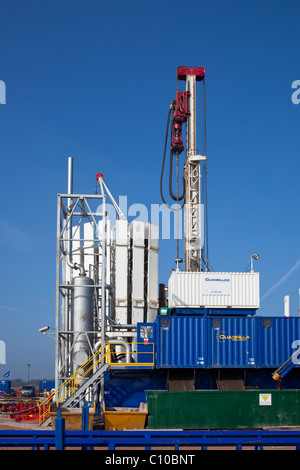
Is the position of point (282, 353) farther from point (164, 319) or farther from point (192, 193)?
point (192, 193)

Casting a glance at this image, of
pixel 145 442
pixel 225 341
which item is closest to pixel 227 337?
pixel 225 341

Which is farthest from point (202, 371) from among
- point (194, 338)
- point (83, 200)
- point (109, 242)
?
point (109, 242)

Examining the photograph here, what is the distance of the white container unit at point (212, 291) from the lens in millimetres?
27312

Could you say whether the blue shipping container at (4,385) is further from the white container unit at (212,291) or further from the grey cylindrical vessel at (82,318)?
the white container unit at (212,291)

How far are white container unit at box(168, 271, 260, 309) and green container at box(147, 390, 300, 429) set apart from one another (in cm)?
644

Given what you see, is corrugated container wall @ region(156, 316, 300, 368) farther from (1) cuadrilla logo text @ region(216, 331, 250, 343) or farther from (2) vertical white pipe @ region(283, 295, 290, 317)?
(2) vertical white pipe @ region(283, 295, 290, 317)

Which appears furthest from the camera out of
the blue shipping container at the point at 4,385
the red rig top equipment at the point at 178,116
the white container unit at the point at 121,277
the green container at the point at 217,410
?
the blue shipping container at the point at 4,385

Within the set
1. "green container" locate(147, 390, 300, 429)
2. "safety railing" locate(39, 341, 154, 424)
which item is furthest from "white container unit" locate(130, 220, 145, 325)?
"green container" locate(147, 390, 300, 429)

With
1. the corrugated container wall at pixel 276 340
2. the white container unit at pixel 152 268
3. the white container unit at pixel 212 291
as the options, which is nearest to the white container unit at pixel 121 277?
the white container unit at pixel 152 268

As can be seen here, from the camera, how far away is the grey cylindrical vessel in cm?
2530

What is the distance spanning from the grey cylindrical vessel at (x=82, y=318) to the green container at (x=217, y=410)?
5.13 meters

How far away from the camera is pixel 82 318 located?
2553cm

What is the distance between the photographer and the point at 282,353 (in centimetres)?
2475

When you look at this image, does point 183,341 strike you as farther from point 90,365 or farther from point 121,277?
point 121,277
